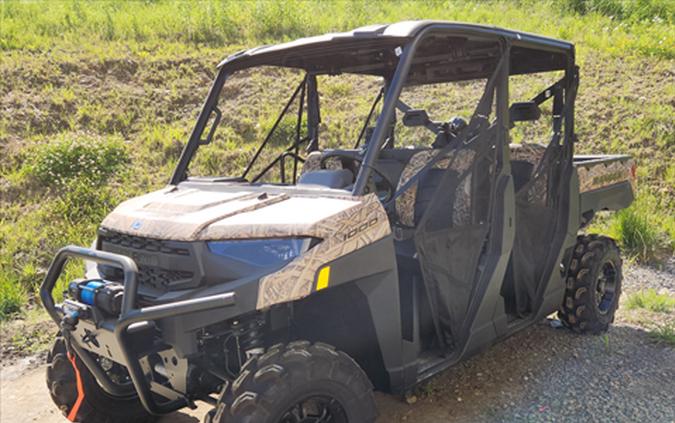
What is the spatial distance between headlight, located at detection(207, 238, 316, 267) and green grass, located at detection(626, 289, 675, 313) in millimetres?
3886

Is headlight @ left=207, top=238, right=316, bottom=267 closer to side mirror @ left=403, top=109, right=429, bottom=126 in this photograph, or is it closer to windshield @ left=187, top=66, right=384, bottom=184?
side mirror @ left=403, top=109, right=429, bottom=126

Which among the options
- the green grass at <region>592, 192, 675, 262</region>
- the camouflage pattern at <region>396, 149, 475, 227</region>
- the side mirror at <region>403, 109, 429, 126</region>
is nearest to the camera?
the camouflage pattern at <region>396, 149, 475, 227</region>

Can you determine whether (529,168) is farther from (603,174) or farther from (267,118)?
(267,118)

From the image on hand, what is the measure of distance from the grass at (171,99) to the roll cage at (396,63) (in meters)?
1.02

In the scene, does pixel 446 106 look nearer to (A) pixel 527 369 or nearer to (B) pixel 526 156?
(B) pixel 526 156

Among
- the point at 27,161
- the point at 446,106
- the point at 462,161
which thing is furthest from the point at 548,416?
the point at 27,161

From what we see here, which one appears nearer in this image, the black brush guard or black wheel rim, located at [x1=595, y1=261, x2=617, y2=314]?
the black brush guard

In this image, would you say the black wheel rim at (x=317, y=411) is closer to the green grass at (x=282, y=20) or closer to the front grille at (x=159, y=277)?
the front grille at (x=159, y=277)

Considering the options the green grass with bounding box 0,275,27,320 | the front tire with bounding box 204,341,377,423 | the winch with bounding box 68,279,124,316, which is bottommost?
the green grass with bounding box 0,275,27,320

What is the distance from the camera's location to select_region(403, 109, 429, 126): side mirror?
3.63 m

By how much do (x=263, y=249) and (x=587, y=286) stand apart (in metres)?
2.94

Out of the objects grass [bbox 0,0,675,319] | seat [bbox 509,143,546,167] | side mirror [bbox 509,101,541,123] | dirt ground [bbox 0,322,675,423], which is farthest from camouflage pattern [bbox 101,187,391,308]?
grass [bbox 0,0,675,319]

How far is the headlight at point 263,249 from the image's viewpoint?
8.25ft

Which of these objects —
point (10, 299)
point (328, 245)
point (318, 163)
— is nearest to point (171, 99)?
point (10, 299)
